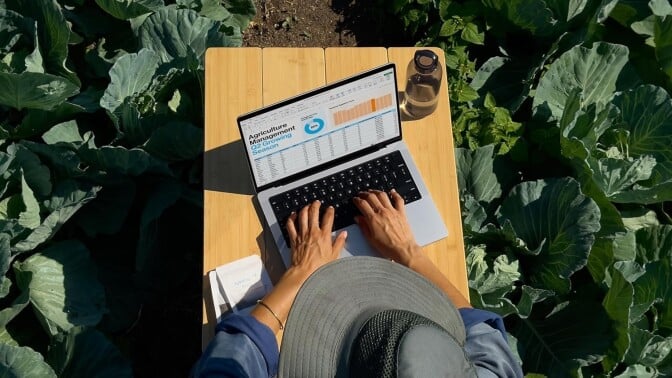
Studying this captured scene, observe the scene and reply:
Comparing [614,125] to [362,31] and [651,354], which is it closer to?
[651,354]

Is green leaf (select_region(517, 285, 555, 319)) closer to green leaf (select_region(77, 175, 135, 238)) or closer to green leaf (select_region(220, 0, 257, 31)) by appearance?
green leaf (select_region(77, 175, 135, 238))

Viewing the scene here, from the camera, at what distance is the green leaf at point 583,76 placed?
3.54 m

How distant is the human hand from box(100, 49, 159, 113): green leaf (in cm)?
102

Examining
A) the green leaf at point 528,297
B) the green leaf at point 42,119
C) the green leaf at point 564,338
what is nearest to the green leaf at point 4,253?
the green leaf at point 42,119

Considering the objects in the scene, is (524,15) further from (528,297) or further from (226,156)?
(226,156)

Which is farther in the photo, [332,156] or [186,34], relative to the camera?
[186,34]

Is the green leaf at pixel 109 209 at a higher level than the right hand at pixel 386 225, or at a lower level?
lower

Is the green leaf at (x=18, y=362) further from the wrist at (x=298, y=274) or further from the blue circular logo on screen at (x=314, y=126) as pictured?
the blue circular logo on screen at (x=314, y=126)

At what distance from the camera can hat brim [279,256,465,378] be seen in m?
1.89

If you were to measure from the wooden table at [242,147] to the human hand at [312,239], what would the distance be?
121mm

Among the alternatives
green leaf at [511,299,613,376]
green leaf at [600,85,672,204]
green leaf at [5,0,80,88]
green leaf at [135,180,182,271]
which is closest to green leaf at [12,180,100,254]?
green leaf at [135,180,182,271]

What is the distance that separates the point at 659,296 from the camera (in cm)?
312

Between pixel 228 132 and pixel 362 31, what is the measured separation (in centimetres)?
177

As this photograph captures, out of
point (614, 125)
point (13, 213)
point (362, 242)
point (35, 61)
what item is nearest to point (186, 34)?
point (35, 61)
